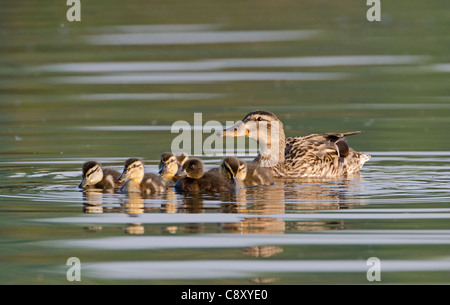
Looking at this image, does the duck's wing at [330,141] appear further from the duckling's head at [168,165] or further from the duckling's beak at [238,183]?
the duckling's head at [168,165]

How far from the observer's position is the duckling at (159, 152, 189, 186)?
10320mm

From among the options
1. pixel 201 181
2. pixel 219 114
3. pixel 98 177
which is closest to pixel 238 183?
pixel 201 181

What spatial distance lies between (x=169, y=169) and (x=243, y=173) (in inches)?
30.4

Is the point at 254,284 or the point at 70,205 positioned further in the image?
the point at 70,205

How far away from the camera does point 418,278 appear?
6.73 meters

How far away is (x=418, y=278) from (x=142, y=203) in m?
3.17

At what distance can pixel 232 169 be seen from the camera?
32.4 ft

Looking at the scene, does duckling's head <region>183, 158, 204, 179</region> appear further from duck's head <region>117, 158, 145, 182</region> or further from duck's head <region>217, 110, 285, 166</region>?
duck's head <region>217, 110, 285, 166</region>

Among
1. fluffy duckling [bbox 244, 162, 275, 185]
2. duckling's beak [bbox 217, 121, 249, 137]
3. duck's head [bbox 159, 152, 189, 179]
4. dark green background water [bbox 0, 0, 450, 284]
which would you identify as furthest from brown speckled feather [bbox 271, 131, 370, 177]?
duck's head [bbox 159, 152, 189, 179]

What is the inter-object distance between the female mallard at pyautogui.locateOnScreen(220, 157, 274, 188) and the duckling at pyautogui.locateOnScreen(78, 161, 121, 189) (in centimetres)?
104

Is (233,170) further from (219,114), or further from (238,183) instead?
(219,114)
